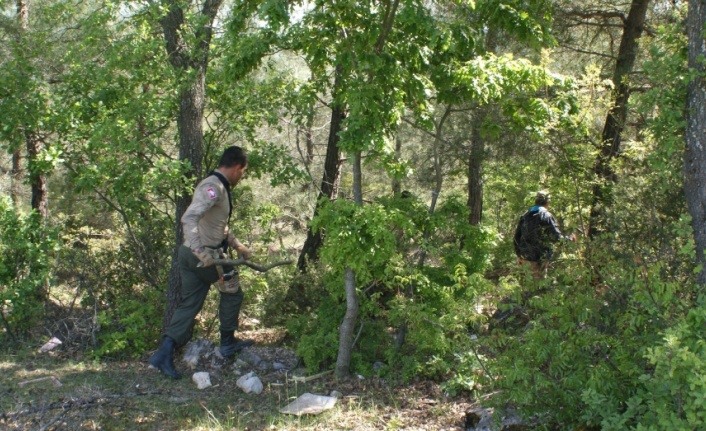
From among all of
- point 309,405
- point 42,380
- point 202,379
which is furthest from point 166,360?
point 309,405

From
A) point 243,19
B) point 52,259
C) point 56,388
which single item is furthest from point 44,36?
point 56,388

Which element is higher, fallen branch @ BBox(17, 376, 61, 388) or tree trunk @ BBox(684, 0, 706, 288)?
tree trunk @ BBox(684, 0, 706, 288)

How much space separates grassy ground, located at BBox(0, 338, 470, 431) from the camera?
510cm

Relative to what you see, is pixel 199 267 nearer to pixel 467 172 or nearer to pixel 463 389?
pixel 463 389

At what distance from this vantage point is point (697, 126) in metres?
4.55

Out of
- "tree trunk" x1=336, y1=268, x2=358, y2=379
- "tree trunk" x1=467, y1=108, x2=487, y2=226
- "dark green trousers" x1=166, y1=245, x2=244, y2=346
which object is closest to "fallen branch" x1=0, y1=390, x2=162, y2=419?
"dark green trousers" x1=166, y1=245, x2=244, y2=346

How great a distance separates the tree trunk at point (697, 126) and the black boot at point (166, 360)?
483cm

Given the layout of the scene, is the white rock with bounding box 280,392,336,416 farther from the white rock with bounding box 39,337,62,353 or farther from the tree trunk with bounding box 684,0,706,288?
the white rock with bounding box 39,337,62,353

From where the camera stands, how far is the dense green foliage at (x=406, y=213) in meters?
4.26

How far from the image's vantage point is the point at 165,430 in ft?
16.7

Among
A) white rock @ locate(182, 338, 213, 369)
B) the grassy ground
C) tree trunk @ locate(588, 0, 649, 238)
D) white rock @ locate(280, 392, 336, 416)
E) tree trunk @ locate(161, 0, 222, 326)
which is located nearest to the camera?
the grassy ground

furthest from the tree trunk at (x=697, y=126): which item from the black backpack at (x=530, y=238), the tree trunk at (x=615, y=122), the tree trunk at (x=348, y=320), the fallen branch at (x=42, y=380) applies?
the fallen branch at (x=42, y=380)

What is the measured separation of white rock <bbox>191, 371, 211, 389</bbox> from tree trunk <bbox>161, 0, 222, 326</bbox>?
129 cm

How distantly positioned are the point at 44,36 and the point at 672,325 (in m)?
7.93
